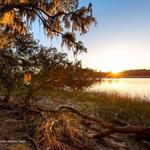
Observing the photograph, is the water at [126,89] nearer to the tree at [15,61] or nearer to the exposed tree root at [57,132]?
the tree at [15,61]

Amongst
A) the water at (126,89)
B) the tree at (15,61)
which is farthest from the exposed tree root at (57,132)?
the water at (126,89)

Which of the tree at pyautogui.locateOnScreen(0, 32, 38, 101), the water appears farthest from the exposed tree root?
the water

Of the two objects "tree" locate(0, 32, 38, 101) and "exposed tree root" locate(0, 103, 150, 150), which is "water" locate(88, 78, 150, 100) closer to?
"tree" locate(0, 32, 38, 101)

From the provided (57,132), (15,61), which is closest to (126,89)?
(15,61)

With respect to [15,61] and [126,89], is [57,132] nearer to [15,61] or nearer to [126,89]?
[15,61]

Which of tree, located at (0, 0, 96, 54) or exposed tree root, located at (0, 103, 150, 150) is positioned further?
tree, located at (0, 0, 96, 54)

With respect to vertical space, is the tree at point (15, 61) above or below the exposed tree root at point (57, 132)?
above

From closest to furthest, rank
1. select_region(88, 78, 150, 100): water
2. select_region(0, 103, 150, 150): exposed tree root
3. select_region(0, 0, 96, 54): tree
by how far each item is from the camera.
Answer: select_region(0, 103, 150, 150): exposed tree root → select_region(0, 0, 96, 54): tree → select_region(88, 78, 150, 100): water

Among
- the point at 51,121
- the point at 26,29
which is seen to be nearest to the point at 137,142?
the point at 51,121

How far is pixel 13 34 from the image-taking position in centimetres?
1020

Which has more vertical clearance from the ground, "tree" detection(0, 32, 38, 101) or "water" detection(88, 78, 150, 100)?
"tree" detection(0, 32, 38, 101)

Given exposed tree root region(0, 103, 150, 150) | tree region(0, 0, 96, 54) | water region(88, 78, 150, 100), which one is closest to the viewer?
exposed tree root region(0, 103, 150, 150)

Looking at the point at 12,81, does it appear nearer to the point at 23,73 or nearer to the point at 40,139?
the point at 23,73

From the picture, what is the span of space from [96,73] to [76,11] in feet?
8.40
